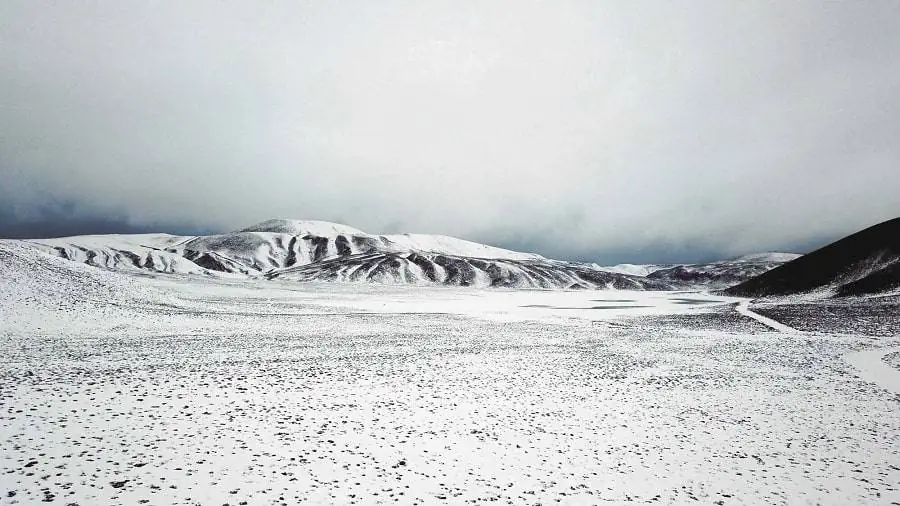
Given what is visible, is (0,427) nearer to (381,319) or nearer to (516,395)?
(516,395)

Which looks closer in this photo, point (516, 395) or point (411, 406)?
point (411, 406)

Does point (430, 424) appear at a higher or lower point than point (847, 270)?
lower

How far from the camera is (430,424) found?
47.7 feet

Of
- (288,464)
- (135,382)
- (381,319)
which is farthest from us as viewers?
(381,319)

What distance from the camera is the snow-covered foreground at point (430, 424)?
10117 mm

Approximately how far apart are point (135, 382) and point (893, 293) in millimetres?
102675

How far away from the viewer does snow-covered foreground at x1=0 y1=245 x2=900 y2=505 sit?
10.1 m

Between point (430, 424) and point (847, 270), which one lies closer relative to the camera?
point (430, 424)

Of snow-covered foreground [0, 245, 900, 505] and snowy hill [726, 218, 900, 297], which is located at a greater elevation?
snowy hill [726, 218, 900, 297]

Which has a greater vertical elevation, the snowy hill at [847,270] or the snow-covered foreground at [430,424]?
the snowy hill at [847,270]

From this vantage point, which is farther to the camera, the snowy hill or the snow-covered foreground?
the snowy hill

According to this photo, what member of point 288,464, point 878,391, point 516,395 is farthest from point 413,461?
point 878,391

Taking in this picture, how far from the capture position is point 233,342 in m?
30.8

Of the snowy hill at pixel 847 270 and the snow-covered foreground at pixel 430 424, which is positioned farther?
the snowy hill at pixel 847 270
